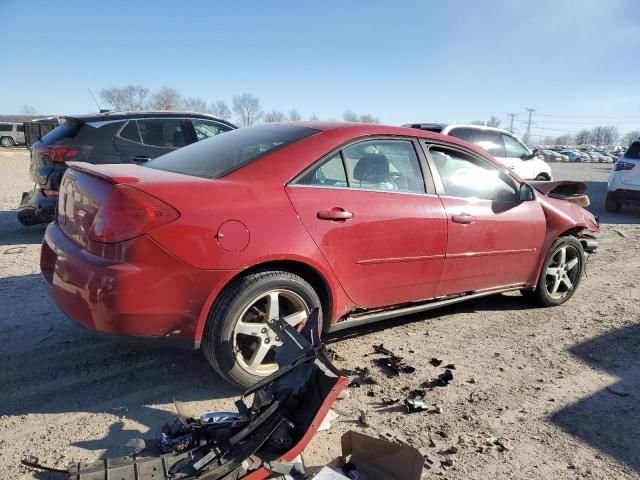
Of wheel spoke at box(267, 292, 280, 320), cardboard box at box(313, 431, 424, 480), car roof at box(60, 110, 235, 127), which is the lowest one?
cardboard box at box(313, 431, 424, 480)

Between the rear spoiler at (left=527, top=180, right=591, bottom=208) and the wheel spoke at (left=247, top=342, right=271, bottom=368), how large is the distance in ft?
11.1

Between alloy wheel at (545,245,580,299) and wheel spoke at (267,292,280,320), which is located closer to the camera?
wheel spoke at (267,292,280,320)

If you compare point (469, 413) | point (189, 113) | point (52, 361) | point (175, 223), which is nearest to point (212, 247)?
point (175, 223)

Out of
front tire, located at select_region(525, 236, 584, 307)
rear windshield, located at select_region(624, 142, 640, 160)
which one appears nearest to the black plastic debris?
front tire, located at select_region(525, 236, 584, 307)

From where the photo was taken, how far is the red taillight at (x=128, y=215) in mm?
2525

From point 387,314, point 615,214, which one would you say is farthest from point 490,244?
point 615,214

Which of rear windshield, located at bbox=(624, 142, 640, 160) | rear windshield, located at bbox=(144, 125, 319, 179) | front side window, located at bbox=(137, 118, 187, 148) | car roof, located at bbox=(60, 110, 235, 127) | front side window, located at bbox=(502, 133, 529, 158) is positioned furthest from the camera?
rear windshield, located at bbox=(624, 142, 640, 160)

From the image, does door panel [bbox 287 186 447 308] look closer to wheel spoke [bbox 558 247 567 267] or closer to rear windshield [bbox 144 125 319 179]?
rear windshield [bbox 144 125 319 179]

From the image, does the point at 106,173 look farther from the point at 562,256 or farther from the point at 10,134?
the point at 10,134

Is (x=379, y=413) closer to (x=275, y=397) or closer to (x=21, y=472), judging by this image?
(x=275, y=397)

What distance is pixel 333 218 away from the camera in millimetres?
3064

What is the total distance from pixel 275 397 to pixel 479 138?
8.91m

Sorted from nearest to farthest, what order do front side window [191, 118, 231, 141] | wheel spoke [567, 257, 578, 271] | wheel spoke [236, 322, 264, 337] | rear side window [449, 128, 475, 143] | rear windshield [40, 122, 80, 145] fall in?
wheel spoke [236, 322, 264, 337] < wheel spoke [567, 257, 578, 271] < rear windshield [40, 122, 80, 145] < front side window [191, 118, 231, 141] < rear side window [449, 128, 475, 143]

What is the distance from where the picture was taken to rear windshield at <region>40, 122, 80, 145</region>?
646 cm
